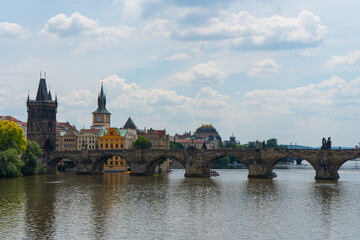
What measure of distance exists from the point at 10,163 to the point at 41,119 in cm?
4279

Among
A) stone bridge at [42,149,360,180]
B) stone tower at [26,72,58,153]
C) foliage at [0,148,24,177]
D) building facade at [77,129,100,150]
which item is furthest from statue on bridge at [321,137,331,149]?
building facade at [77,129,100,150]

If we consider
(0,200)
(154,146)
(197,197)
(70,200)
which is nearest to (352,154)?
(197,197)

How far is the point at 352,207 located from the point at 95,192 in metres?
36.7

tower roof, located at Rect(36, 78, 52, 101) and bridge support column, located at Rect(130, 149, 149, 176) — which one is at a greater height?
tower roof, located at Rect(36, 78, 52, 101)

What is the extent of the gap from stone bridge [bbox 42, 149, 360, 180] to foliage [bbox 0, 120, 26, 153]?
73.2ft

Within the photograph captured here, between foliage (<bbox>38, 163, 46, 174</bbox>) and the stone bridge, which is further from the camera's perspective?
foliage (<bbox>38, 163, 46, 174</bbox>)

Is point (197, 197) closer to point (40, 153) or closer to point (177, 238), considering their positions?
point (177, 238)

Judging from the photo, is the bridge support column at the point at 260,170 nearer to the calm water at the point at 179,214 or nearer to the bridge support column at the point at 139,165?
the bridge support column at the point at 139,165

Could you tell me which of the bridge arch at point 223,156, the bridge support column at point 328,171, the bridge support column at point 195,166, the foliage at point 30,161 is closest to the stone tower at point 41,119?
the foliage at point 30,161

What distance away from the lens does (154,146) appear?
199 metres

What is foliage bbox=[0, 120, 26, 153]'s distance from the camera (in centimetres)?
11538

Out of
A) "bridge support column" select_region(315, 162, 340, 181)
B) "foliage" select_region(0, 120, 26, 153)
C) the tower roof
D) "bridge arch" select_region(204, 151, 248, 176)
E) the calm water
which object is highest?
the tower roof

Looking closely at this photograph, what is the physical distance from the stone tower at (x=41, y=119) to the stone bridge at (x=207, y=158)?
8.23m

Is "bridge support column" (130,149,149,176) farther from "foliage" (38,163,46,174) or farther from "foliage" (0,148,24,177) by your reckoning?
"foliage" (0,148,24,177)
